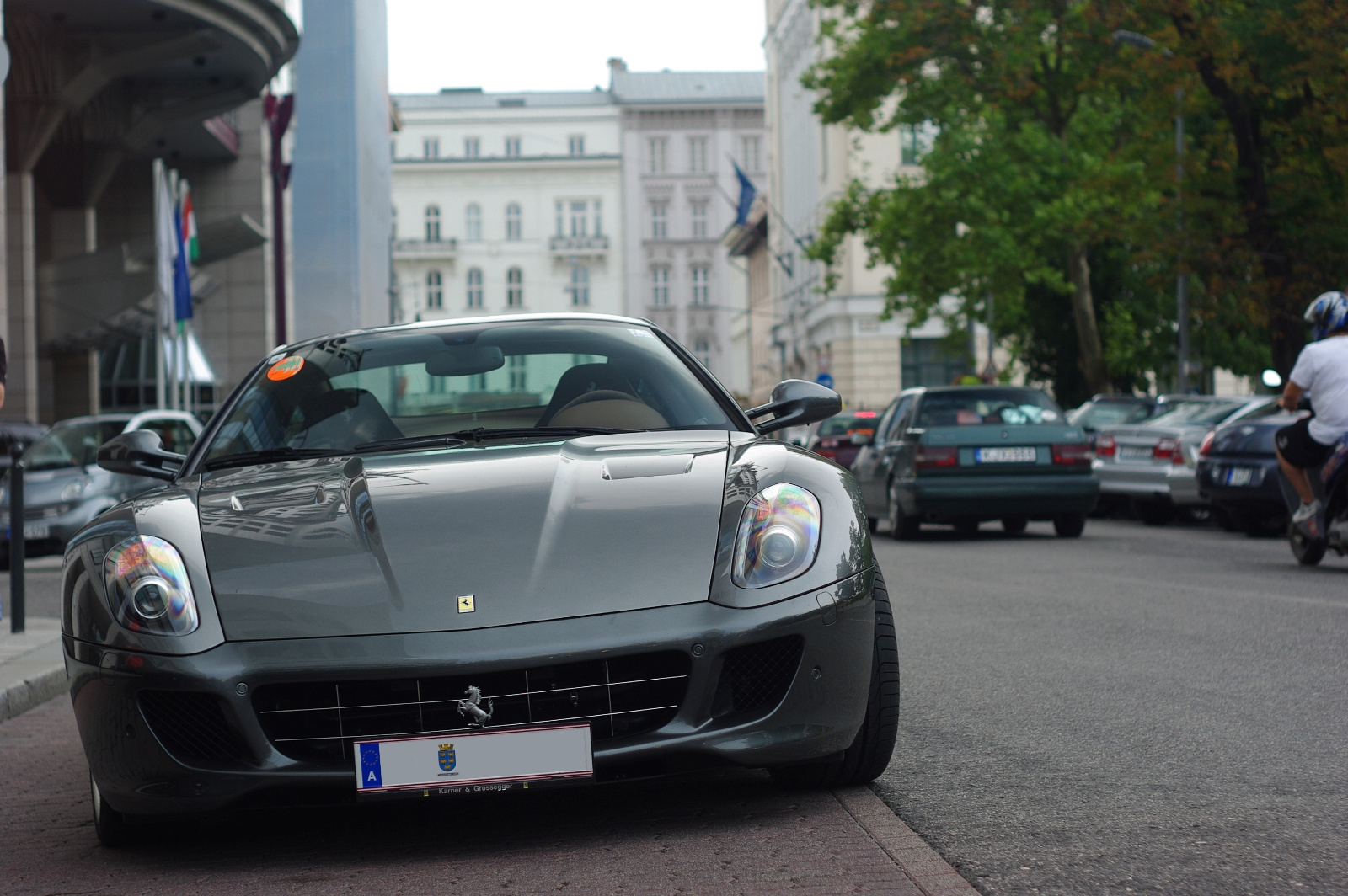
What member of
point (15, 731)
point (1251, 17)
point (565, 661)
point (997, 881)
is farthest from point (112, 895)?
point (1251, 17)

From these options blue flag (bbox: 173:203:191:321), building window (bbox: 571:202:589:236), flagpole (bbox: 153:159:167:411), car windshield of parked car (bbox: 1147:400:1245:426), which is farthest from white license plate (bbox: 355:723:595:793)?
building window (bbox: 571:202:589:236)

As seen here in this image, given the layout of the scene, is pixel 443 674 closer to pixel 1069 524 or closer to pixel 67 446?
pixel 1069 524

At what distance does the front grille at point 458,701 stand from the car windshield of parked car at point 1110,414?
57.6ft

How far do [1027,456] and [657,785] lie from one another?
1150 centimetres

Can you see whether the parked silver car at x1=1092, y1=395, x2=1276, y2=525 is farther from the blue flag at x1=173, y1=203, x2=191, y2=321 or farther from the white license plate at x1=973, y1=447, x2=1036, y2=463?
the blue flag at x1=173, y1=203, x2=191, y2=321

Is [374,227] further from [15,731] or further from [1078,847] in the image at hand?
[1078,847]

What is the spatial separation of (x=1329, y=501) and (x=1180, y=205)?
13.6 meters

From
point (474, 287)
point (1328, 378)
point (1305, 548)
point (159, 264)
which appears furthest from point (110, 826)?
point (474, 287)

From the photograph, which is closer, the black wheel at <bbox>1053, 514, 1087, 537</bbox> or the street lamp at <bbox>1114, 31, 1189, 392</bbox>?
the black wheel at <bbox>1053, 514, 1087, 537</bbox>

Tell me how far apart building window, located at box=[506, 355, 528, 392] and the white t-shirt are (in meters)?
6.32

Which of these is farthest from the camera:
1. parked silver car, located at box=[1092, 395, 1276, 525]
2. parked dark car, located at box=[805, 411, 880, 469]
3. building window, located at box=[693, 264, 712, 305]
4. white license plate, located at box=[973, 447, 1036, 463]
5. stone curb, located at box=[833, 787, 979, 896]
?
building window, located at box=[693, 264, 712, 305]

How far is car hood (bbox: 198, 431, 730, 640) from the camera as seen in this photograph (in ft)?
12.5

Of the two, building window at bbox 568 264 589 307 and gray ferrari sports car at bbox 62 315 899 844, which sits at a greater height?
building window at bbox 568 264 589 307

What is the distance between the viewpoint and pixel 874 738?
4309mm
